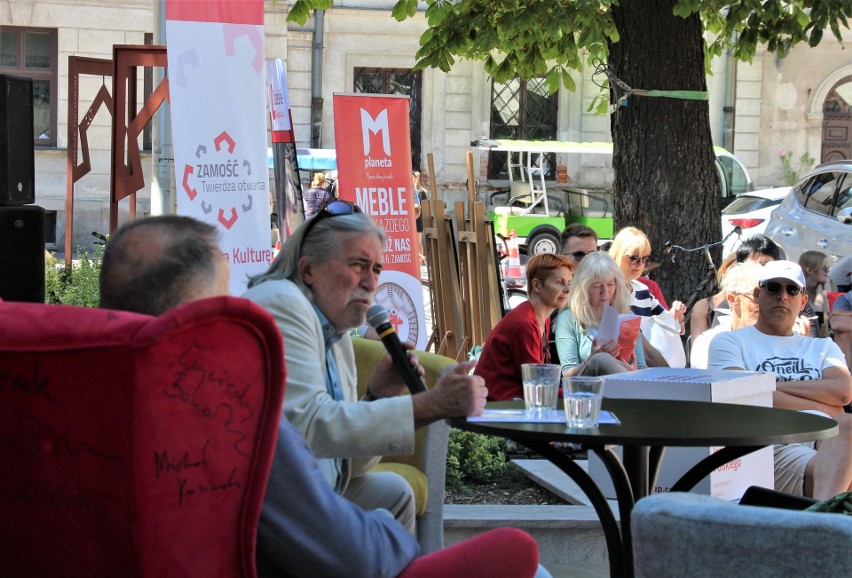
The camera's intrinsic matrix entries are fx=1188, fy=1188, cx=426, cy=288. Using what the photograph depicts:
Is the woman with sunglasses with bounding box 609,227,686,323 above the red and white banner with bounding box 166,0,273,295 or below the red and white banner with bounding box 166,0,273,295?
below

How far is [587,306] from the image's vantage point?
6.08 m

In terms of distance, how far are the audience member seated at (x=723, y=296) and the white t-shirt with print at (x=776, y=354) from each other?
5.16ft

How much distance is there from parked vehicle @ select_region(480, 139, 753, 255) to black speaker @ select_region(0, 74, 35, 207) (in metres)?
14.4

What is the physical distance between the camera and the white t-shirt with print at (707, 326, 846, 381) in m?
5.10

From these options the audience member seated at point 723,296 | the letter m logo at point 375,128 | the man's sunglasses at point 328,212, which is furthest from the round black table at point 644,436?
the letter m logo at point 375,128

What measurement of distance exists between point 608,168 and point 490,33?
16.4 metres

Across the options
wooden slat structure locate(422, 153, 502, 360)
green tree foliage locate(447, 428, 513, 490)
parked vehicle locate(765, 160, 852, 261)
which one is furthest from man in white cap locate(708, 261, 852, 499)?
parked vehicle locate(765, 160, 852, 261)

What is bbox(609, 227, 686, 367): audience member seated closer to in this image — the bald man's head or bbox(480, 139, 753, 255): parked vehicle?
the bald man's head

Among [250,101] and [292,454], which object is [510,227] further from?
[292,454]

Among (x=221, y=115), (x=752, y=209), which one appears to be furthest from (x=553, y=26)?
(x=752, y=209)

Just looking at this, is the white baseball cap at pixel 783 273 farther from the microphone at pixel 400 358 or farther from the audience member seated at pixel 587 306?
the microphone at pixel 400 358

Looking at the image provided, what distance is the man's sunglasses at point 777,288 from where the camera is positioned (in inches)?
202

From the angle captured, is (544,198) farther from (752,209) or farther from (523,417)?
(523,417)

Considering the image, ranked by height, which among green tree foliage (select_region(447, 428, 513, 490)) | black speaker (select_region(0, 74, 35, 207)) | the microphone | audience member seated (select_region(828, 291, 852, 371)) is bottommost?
green tree foliage (select_region(447, 428, 513, 490))
